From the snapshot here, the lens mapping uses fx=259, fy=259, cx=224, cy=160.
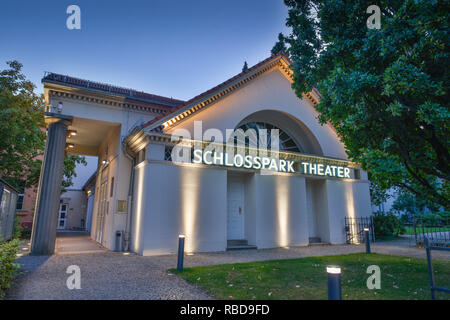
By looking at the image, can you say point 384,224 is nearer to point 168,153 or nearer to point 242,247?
point 242,247

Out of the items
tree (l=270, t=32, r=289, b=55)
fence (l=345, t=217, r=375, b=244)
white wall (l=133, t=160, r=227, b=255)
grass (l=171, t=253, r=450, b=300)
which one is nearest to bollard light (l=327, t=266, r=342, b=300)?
grass (l=171, t=253, r=450, b=300)

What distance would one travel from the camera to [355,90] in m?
5.98

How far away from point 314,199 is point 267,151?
4.82m

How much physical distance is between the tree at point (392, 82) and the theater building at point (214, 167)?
496 centimetres

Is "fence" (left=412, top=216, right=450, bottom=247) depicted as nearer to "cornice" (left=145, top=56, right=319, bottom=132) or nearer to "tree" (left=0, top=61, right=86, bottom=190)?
"cornice" (left=145, top=56, right=319, bottom=132)

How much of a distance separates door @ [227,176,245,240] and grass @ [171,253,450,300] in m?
4.74

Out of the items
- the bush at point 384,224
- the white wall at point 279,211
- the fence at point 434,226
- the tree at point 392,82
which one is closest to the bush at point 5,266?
the tree at point 392,82

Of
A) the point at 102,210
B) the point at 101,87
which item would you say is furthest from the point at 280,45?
the point at 102,210

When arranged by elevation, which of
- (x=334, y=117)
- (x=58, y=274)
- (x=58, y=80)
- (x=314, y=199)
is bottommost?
(x=58, y=274)

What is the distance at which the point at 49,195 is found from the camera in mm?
10125

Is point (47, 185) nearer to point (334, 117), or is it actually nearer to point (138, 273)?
point (138, 273)

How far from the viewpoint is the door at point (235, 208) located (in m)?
12.5

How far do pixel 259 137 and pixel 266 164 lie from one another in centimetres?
180
